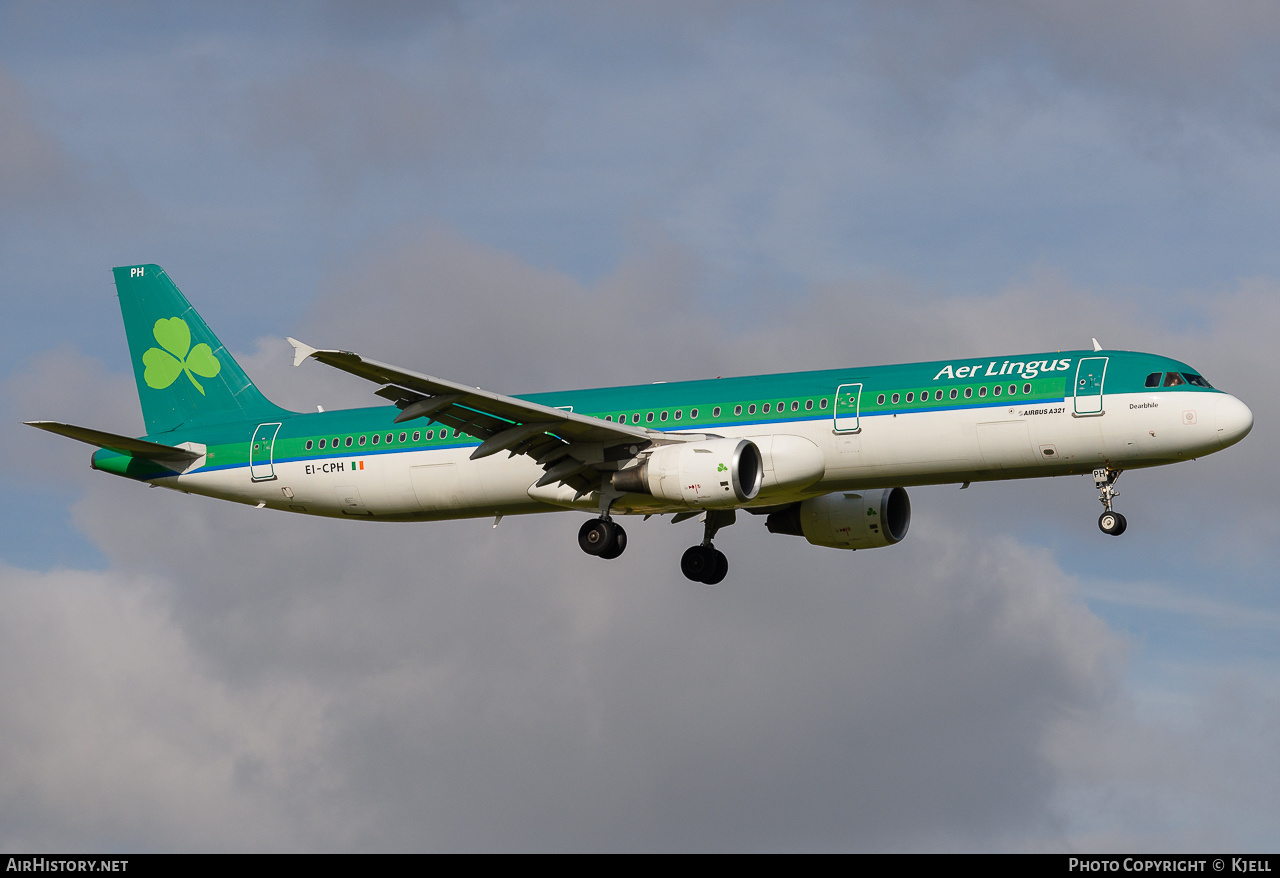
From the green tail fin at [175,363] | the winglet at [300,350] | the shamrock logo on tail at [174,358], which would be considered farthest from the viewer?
the shamrock logo on tail at [174,358]

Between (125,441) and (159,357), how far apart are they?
5.56 metres

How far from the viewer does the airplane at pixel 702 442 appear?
1624 inches

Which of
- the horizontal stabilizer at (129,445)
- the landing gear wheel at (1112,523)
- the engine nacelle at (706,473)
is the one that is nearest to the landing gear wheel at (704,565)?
the engine nacelle at (706,473)

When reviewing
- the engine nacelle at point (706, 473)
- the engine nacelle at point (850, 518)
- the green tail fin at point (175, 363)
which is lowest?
the engine nacelle at point (706, 473)

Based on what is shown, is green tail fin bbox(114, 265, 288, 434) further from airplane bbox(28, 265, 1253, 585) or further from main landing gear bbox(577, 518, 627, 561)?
main landing gear bbox(577, 518, 627, 561)

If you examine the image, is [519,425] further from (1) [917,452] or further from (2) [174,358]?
(2) [174,358]

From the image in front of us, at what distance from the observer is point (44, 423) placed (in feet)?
144

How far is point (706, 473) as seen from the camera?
42.6 meters

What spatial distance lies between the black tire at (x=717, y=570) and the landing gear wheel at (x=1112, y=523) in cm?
1196

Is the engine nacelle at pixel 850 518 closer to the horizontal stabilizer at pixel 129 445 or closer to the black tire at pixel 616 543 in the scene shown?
the black tire at pixel 616 543

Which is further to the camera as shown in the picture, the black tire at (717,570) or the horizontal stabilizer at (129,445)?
the black tire at (717,570)

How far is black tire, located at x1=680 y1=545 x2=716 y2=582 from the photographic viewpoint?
163 ft

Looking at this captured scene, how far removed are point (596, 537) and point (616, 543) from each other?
57 centimetres

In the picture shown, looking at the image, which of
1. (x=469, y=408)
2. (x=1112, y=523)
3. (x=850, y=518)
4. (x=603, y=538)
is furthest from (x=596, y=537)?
(x=1112, y=523)
